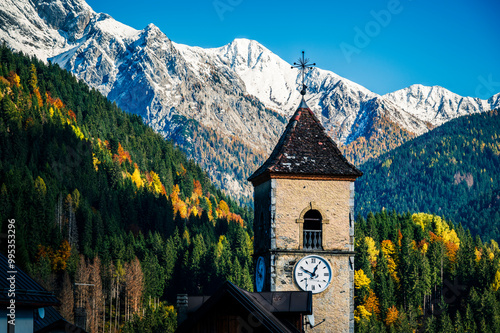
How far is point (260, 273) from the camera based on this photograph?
4594 centimetres

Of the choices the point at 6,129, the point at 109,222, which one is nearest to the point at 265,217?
the point at 109,222

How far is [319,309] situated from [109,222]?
138426 millimetres

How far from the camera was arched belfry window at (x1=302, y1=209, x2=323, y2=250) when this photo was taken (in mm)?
43625

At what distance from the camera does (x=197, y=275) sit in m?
168

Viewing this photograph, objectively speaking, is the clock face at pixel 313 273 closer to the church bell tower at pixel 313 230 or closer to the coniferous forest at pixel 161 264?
the church bell tower at pixel 313 230

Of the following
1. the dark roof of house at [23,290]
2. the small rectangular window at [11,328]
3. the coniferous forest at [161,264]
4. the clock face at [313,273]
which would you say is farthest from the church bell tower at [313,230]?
the coniferous forest at [161,264]

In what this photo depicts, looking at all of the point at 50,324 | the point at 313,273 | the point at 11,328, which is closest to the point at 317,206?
the point at 313,273

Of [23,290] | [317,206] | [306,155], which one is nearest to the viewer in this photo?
[23,290]

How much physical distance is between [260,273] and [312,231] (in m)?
4.38

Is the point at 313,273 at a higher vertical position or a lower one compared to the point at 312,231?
lower

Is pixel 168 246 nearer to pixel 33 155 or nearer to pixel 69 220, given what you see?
pixel 69 220

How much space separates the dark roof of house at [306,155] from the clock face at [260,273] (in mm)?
4816

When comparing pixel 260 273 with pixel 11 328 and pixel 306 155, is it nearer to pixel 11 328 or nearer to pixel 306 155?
pixel 306 155

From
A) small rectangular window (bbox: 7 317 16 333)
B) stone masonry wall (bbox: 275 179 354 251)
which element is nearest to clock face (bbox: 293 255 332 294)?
stone masonry wall (bbox: 275 179 354 251)
